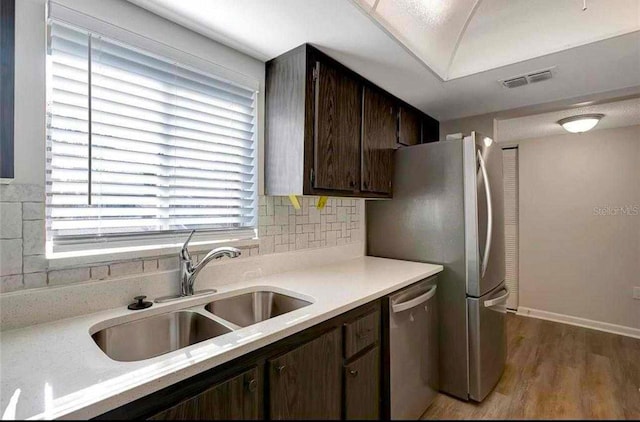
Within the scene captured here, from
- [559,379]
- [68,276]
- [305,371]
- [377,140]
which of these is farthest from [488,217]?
[68,276]

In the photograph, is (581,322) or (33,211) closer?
(33,211)

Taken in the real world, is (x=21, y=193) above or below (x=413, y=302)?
above

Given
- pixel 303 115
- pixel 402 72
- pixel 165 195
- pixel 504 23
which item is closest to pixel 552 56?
pixel 504 23

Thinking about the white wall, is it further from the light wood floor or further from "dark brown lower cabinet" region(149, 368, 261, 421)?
"dark brown lower cabinet" region(149, 368, 261, 421)

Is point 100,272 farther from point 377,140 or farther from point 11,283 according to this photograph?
point 377,140

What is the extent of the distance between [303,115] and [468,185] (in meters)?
1.11

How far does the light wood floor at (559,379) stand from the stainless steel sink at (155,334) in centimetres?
100

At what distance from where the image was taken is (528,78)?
2061 millimetres

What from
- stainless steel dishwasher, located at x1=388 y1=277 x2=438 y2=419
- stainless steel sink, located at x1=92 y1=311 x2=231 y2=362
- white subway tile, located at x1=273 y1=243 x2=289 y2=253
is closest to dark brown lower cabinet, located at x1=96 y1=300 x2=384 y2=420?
stainless steel dishwasher, located at x1=388 y1=277 x2=438 y2=419

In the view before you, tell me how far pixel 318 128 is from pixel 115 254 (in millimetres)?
1158

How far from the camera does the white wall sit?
235 cm

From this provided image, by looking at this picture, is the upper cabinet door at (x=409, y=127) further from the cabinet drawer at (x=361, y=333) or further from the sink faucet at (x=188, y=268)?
the sink faucet at (x=188, y=268)

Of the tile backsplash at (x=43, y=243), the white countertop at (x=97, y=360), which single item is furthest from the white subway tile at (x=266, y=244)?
the white countertop at (x=97, y=360)

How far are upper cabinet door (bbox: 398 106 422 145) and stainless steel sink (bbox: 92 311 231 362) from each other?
6.42ft
